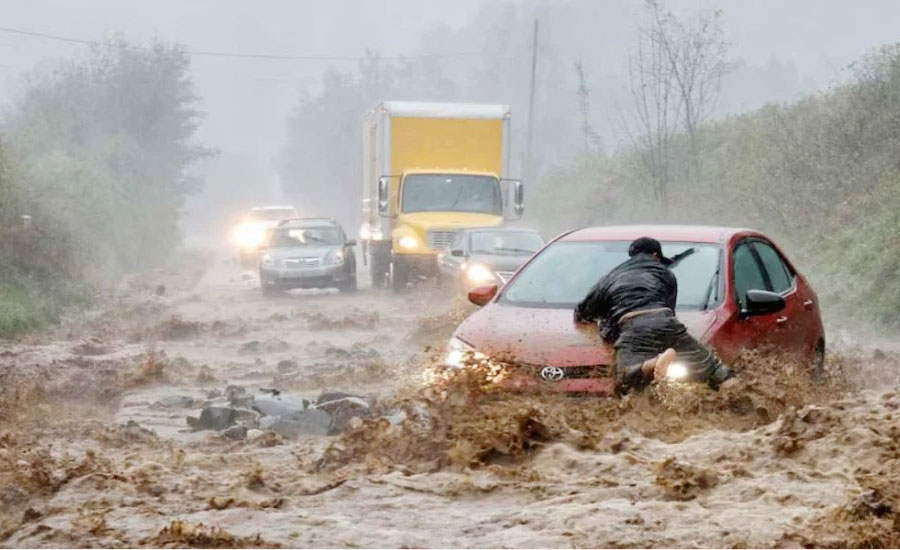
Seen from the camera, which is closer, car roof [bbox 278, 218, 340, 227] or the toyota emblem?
the toyota emblem

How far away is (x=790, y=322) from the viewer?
10180mm

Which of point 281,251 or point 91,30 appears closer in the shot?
point 281,251

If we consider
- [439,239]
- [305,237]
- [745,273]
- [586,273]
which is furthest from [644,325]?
[305,237]

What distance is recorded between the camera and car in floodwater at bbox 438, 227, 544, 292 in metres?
21.5

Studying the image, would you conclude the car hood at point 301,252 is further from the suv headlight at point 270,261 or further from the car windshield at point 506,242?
the car windshield at point 506,242

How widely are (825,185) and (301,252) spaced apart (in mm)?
10246

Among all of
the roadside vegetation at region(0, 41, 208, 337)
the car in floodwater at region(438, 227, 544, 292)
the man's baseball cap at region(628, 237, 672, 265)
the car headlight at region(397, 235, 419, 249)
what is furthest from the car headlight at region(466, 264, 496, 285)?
the man's baseball cap at region(628, 237, 672, 265)

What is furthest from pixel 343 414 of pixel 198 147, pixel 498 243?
pixel 198 147

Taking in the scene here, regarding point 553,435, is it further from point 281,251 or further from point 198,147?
point 198,147

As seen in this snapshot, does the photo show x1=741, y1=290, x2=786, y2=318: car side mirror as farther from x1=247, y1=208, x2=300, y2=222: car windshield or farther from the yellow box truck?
x1=247, y1=208, x2=300, y2=222: car windshield

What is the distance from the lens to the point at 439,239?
26.4m

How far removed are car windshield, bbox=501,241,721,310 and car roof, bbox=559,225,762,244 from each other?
0.06 meters

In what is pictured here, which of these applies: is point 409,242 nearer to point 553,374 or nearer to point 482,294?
point 482,294

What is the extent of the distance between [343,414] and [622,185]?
31.4 metres
